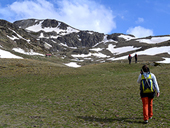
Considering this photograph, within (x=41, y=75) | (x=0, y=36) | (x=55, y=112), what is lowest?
(x=55, y=112)

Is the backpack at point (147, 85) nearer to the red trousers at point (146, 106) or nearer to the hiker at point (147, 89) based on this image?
the hiker at point (147, 89)

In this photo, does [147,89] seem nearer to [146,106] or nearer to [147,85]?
[147,85]

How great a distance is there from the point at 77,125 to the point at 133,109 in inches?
213

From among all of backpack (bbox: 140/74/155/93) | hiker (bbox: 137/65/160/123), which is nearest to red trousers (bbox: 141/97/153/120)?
hiker (bbox: 137/65/160/123)

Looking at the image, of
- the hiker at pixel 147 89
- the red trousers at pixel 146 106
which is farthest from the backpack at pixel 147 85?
the red trousers at pixel 146 106

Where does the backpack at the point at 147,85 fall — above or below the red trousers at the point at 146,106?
above

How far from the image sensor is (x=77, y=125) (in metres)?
8.71

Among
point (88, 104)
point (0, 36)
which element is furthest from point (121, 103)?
point (0, 36)

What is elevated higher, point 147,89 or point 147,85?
point 147,85

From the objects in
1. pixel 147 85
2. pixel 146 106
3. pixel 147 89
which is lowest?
pixel 146 106

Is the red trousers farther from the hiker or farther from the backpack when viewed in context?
the backpack

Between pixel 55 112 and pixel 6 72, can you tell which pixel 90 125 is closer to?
pixel 55 112

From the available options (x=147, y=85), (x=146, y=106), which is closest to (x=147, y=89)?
(x=147, y=85)

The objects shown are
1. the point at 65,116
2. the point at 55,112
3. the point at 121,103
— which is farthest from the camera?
the point at 121,103
